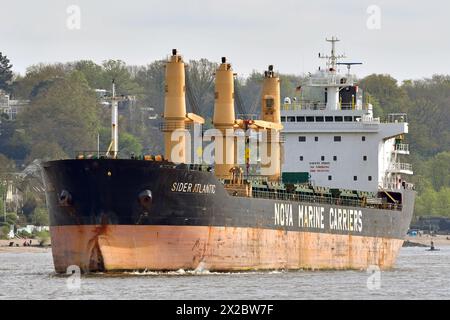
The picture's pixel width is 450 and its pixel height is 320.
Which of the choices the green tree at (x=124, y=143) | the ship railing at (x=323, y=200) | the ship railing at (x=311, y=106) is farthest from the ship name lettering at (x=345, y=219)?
the green tree at (x=124, y=143)

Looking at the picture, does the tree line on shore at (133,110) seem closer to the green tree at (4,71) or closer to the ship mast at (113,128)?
the green tree at (4,71)

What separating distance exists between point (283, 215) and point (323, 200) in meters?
4.41

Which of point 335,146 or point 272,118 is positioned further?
point 335,146

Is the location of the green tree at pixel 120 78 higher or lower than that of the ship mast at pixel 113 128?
higher

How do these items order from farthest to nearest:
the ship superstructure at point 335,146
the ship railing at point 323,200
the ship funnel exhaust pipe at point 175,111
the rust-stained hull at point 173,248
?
1. the ship superstructure at point 335,146
2. the ship railing at point 323,200
3. the ship funnel exhaust pipe at point 175,111
4. the rust-stained hull at point 173,248

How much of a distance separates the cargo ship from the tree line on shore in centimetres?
5471

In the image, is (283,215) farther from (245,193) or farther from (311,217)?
(245,193)

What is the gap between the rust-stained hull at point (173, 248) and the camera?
177 ft

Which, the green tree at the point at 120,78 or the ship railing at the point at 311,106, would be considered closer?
the ship railing at the point at 311,106

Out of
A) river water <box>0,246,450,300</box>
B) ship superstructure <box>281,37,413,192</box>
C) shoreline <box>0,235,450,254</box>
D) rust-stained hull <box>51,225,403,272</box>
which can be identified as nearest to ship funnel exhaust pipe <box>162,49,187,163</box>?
rust-stained hull <box>51,225,403,272</box>

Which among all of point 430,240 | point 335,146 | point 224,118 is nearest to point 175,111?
point 224,118

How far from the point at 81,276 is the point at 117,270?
4.05 ft

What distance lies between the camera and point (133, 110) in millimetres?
155500

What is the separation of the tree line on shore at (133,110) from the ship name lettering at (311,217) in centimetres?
6136
